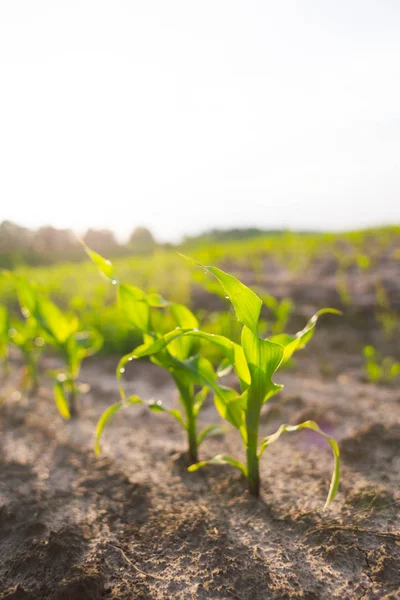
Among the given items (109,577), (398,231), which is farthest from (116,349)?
(398,231)

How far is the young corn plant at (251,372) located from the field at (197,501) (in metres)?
0.15

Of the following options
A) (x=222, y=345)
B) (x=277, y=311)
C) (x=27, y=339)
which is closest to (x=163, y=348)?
(x=222, y=345)

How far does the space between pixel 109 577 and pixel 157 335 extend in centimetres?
66

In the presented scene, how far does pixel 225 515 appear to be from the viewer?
1.39 m

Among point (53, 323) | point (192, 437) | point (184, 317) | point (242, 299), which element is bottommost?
point (192, 437)

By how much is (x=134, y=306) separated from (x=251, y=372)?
468mm

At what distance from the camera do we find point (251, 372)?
4.09 feet

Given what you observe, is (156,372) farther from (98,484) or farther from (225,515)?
(225,515)

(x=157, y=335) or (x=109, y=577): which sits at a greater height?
(x=157, y=335)

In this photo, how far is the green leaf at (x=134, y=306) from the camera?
4.79 feet

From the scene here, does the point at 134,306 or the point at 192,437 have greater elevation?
the point at 134,306

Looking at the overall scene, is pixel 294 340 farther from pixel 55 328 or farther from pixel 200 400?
pixel 55 328

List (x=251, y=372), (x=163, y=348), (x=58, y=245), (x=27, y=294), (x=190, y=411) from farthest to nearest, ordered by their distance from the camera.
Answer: (x=58, y=245) < (x=27, y=294) < (x=190, y=411) < (x=163, y=348) < (x=251, y=372)

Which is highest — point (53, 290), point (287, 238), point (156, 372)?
point (287, 238)
